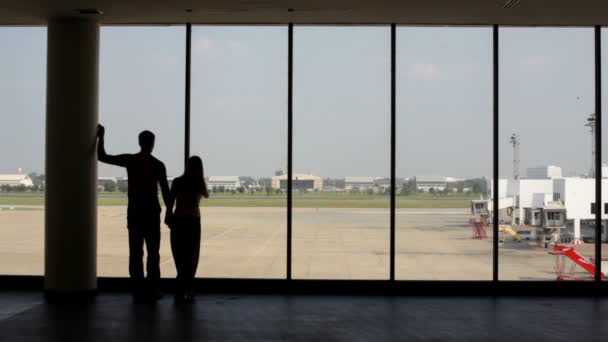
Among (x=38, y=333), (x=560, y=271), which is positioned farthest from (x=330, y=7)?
(x=560, y=271)

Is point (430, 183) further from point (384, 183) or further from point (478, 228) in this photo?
point (478, 228)

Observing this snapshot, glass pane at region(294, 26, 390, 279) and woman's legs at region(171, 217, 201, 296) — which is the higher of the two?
glass pane at region(294, 26, 390, 279)

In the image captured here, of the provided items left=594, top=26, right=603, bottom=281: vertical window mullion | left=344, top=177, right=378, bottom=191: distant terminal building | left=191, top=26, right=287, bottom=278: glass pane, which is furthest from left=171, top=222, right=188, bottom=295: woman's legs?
left=594, top=26, right=603, bottom=281: vertical window mullion

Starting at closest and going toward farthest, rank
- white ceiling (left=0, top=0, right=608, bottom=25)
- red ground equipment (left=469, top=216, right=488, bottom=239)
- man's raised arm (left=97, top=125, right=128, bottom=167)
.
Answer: white ceiling (left=0, top=0, right=608, bottom=25) → man's raised arm (left=97, top=125, right=128, bottom=167) → red ground equipment (left=469, top=216, right=488, bottom=239)

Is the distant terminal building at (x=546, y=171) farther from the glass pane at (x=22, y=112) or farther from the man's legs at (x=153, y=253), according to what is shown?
the glass pane at (x=22, y=112)

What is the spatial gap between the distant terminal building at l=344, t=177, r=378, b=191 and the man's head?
211cm

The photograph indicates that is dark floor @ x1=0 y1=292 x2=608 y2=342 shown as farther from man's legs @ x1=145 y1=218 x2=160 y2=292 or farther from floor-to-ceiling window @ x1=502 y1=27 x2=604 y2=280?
floor-to-ceiling window @ x1=502 y1=27 x2=604 y2=280

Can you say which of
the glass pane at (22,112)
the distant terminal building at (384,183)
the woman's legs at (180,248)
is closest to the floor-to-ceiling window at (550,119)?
the distant terminal building at (384,183)

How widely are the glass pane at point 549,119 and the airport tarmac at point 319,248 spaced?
0.72m

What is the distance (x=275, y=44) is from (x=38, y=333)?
3495mm

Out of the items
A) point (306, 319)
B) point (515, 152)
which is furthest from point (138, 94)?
point (515, 152)

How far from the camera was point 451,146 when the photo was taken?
6094mm

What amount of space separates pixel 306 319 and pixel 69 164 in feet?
9.02

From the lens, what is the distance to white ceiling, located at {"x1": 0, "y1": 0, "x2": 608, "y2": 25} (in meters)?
4.99
